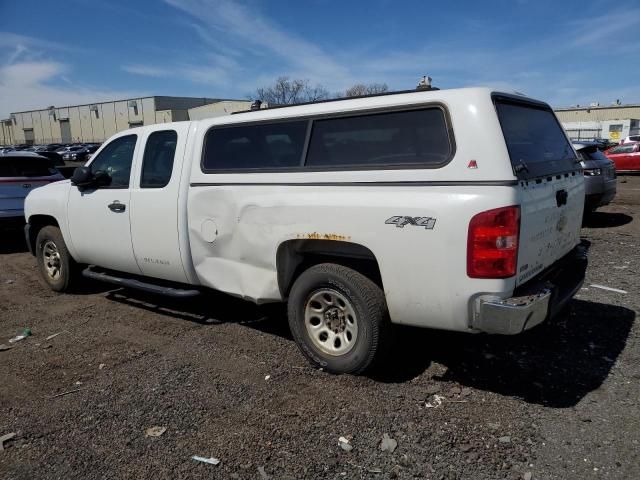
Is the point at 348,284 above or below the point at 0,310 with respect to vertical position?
above

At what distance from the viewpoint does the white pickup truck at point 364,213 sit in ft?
10.0

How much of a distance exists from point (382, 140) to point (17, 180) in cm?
800

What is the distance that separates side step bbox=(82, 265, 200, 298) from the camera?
15.5 ft

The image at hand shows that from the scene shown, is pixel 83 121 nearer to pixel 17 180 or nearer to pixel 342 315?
pixel 17 180

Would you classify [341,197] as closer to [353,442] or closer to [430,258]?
[430,258]

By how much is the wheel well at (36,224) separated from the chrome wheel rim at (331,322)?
400cm

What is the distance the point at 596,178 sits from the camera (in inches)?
370

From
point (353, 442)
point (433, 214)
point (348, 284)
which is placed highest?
point (433, 214)

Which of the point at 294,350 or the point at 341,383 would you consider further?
the point at 294,350

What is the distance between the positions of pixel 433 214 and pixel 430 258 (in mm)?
276

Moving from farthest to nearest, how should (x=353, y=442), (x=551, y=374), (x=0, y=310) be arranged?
(x=0, y=310)
(x=551, y=374)
(x=353, y=442)

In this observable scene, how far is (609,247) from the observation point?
25.9 feet

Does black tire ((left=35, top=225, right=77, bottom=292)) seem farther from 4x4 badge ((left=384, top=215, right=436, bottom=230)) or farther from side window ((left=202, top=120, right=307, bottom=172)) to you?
4x4 badge ((left=384, top=215, right=436, bottom=230))

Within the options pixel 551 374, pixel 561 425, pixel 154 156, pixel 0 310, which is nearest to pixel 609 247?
pixel 551 374
